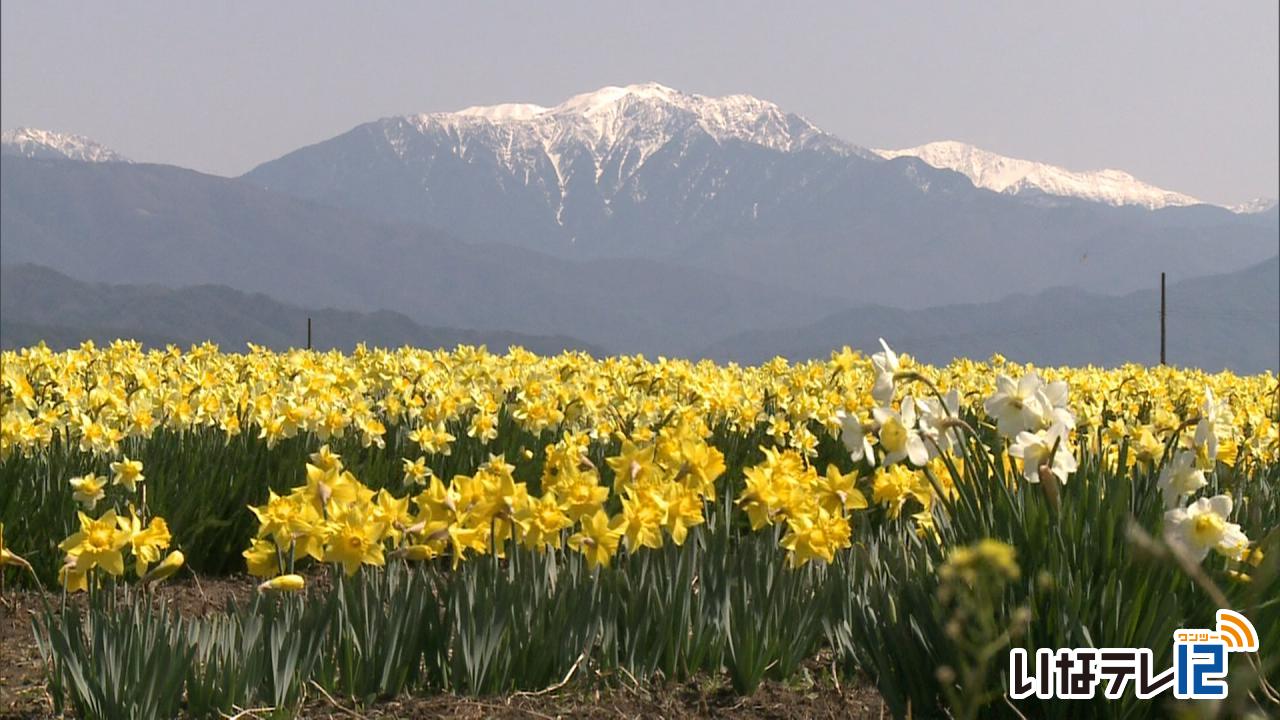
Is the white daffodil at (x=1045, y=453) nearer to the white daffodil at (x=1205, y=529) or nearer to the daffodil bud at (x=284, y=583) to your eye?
the white daffodil at (x=1205, y=529)

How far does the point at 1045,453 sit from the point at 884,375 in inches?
20.0

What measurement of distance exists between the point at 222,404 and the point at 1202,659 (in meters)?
6.66

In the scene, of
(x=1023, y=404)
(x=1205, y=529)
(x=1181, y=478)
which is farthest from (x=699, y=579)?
(x=1205, y=529)

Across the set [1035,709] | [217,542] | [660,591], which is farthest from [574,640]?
[217,542]

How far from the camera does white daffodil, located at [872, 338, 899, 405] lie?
349cm

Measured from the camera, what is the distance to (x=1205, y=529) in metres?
3.01

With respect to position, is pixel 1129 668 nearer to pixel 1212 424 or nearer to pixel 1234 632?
pixel 1234 632

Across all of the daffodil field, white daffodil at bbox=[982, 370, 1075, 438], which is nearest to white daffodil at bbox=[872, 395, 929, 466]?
the daffodil field

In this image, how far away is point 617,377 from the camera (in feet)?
33.8

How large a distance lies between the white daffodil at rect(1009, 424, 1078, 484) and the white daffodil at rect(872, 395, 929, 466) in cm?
28

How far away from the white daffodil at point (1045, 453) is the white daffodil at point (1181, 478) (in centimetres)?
45

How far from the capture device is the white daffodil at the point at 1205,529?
2.99 meters

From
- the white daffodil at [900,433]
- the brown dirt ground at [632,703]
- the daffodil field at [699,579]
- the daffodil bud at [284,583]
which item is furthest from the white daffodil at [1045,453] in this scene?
the daffodil bud at [284,583]

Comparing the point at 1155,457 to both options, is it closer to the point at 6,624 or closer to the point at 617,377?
the point at 6,624
